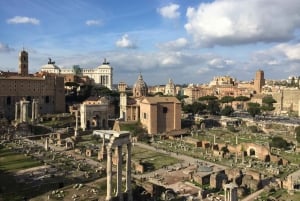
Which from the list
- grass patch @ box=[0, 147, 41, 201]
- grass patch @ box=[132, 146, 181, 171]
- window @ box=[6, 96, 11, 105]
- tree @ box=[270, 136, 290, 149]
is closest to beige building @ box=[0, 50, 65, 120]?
window @ box=[6, 96, 11, 105]

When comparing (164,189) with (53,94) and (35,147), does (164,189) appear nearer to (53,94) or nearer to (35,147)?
(35,147)

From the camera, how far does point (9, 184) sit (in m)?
30.0

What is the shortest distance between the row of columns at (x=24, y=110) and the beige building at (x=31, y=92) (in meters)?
2.51

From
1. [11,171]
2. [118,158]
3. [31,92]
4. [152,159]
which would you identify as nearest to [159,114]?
[152,159]

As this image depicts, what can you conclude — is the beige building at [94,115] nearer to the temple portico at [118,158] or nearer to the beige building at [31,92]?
the beige building at [31,92]

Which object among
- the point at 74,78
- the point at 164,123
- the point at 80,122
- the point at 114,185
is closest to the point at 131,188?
→ the point at 114,185

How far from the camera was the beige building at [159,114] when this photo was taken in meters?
58.5

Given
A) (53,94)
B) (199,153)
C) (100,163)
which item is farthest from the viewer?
(53,94)

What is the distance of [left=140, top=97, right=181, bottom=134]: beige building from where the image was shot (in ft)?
192

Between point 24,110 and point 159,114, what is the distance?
2530 centimetres

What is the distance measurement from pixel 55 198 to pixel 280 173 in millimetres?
23050

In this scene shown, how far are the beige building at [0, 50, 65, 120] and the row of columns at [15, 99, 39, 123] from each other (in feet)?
8.22

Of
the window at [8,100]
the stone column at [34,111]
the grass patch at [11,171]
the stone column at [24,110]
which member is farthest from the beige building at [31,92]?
the grass patch at [11,171]

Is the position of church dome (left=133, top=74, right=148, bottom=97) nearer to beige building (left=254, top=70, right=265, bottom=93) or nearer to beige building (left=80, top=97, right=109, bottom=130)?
beige building (left=80, top=97, right=109, bottom=130)
